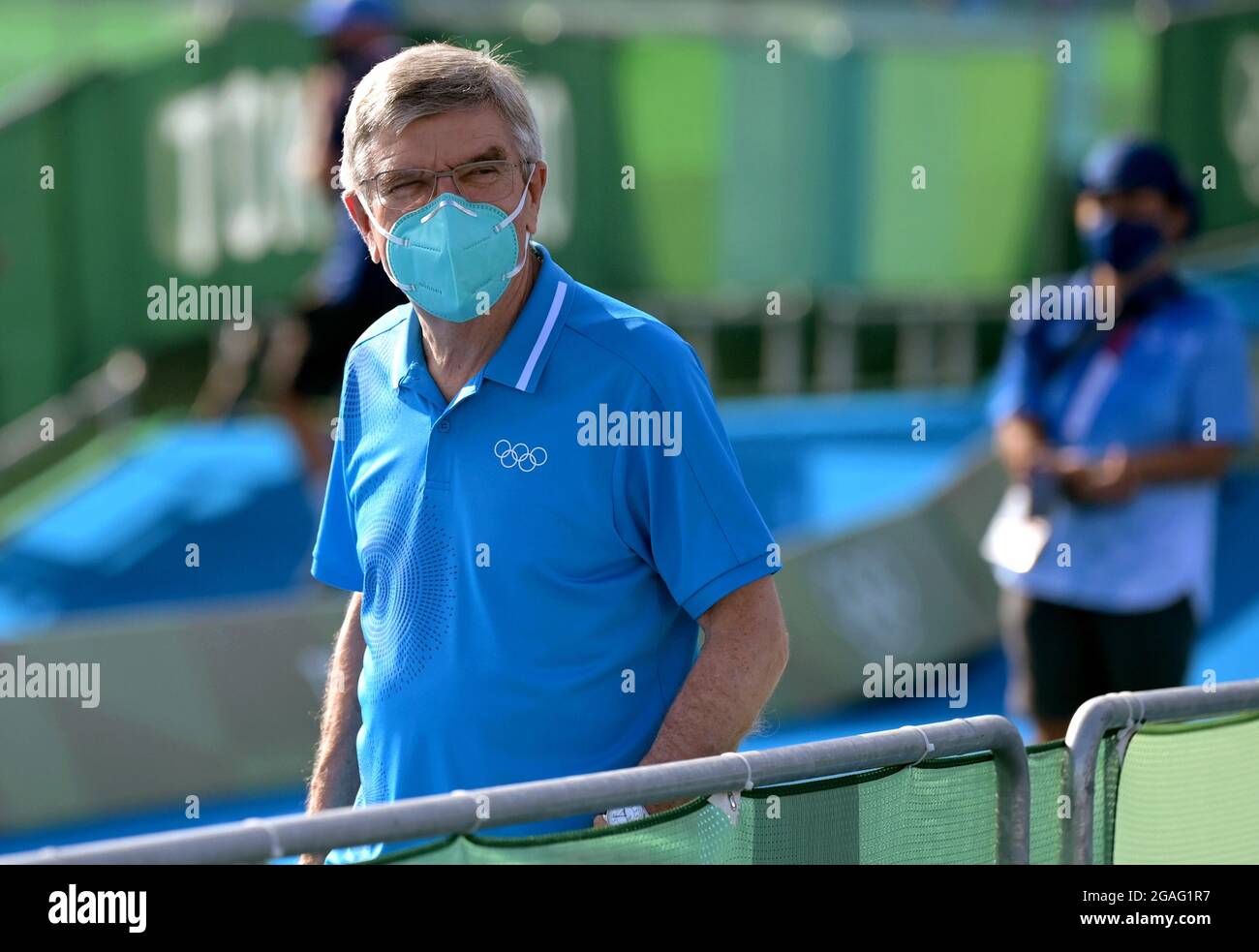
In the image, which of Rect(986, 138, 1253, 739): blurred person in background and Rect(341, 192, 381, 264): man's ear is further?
Rect(986, 138, 1253, 739): blurred person in background

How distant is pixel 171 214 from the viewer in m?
11.1

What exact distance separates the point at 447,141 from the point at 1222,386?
12.2 ft

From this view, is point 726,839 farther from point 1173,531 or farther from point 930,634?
point 930,634

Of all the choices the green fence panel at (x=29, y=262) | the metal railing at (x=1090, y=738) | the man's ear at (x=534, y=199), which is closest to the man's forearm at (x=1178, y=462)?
the metal railing at (x=1090, y=738)

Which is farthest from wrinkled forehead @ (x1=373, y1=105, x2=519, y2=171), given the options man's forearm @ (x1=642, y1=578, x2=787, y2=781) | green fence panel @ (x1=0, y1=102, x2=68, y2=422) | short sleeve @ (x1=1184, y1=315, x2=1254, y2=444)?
green fence panel @ (x1=0, y1=102, x2=68, y2=422)

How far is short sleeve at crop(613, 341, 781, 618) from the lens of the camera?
Result: 2969 mm

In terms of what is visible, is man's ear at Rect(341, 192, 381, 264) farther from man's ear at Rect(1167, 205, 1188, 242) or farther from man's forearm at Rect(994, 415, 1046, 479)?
man's ear at Rect(1167, 205, 1188, 242)

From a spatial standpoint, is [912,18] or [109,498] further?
[912,18]

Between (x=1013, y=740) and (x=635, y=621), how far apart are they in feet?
2.27

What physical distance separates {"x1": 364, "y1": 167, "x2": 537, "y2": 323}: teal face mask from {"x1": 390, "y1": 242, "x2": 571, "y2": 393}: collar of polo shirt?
0.20 ft

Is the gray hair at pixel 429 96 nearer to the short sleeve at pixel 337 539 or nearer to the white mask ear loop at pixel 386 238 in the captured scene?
the white mask ear loop at pixel 386 238

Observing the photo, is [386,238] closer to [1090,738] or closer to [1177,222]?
[1090,738]
